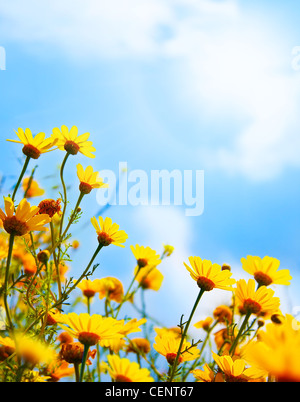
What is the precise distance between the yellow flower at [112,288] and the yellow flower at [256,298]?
0.29 metres

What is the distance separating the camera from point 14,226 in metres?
0.54

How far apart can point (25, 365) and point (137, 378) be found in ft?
0.41

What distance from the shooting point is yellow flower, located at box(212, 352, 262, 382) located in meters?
0.52

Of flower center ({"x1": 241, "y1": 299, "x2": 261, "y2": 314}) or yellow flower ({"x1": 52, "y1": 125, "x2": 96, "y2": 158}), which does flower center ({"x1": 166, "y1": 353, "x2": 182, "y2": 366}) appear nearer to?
flower center ({"x1": 241, "y1": 299, "x2": 261, "y2": 314})

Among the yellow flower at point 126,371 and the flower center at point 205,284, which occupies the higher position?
the flower center at point 205,284

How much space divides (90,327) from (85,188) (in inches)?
11.2

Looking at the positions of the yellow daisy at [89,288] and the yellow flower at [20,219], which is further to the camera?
the yellow daisy at [89,288]

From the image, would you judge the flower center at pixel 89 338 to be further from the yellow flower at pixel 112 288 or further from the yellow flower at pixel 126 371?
the yellow flower at pixel 112 288

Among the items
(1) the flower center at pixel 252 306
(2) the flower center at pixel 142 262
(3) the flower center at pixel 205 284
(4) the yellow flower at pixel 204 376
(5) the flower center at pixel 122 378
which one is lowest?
(5) the flower center at pixel 122 378

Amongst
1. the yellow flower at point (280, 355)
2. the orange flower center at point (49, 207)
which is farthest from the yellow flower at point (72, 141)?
the yellow flower at point (280, 355)

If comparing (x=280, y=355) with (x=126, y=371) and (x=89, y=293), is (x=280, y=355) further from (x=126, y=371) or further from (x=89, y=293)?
(x=89, y=293)

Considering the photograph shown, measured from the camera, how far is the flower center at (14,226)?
1.77 ft
